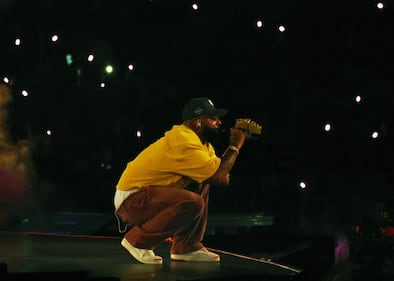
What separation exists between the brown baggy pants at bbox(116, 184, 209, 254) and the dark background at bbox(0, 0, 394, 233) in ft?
8.51

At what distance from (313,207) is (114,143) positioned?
2079mm

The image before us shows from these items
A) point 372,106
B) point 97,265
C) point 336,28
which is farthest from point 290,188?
point 97,265

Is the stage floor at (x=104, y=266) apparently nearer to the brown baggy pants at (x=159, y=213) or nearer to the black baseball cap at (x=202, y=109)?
the brown baggy pants at (x=159, y=213)

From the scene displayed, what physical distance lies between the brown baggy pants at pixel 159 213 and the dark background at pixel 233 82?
8.51 ft

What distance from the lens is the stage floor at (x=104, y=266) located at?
4328 mm

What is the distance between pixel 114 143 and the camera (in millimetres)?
7848

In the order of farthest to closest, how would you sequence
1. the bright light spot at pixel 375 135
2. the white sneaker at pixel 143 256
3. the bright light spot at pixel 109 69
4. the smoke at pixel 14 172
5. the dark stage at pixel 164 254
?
1. the smoke at pixel 14 172
2. the bright light spot at pixel 109 69
3. the bright light spot at pixel 375 135
4. the white sneaker at pixel 143 256
5. the dark stage at pixel 164 254

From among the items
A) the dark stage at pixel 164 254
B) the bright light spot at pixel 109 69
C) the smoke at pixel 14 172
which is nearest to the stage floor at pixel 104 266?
the dark stage at pixel 164 254

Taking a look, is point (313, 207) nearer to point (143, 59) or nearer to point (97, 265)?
point (143, 59)

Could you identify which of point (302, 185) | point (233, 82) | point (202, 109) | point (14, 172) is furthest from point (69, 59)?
point (202, 109)

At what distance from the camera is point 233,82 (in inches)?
293

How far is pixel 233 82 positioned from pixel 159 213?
287 centimetres

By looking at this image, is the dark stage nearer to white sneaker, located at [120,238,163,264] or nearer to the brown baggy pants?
white sneaker, located at [120,238,163,264]

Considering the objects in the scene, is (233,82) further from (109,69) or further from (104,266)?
(104,266)
